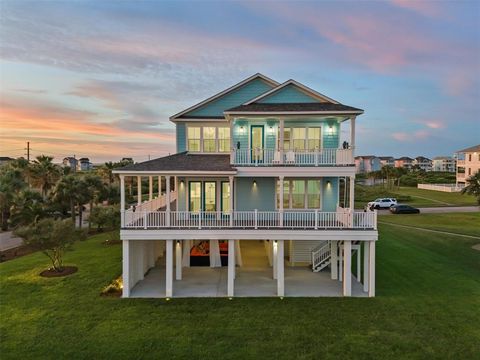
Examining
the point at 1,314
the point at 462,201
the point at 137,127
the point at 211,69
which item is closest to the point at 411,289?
the point at 1,314

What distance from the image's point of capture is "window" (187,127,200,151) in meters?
19.0

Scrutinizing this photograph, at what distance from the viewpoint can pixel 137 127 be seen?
40969 millimetres

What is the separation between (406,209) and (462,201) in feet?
64.0

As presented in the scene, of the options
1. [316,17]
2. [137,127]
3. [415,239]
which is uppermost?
[316,17]

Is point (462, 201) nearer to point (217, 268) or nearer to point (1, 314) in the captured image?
point (217, 268)

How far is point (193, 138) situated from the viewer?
1903cm

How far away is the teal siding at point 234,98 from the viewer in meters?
18.9

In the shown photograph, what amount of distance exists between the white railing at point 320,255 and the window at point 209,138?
8.67m

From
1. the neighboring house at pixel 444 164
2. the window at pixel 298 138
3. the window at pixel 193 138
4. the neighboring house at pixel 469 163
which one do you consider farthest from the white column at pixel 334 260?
the neighboring house at pixel 444 164

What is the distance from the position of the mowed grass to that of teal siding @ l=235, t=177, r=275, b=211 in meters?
22.5

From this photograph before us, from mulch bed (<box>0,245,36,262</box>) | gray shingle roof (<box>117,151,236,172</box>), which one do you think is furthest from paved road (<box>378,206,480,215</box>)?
mulch bed (<box>0,245,36,262</box>)

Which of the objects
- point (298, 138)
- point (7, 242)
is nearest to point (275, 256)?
point (298, 138)

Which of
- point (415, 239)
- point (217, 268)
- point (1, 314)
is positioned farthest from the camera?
point (415, 239)

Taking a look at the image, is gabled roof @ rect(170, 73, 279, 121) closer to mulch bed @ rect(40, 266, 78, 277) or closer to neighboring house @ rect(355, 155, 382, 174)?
mulch bed @ rect(40, 266, 78, 277)
